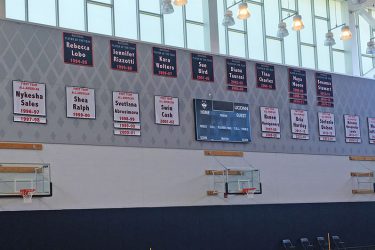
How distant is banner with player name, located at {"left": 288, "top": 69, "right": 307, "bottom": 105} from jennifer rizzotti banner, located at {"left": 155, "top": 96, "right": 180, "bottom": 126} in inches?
166

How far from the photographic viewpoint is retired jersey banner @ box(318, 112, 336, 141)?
Answer: 747 inches

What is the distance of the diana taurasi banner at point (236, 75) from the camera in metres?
17.3

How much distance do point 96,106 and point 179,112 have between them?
2398mm

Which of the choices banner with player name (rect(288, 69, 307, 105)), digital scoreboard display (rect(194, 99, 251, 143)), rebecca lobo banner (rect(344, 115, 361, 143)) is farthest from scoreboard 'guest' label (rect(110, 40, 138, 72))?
rebecca lobo banner (rect(344, 115, 361, 143))

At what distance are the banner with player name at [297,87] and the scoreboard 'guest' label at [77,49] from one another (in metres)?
6.62

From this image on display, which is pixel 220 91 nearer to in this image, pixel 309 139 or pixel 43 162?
pixel 309 139

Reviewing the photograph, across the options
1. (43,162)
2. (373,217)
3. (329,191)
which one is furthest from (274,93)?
(43,162)

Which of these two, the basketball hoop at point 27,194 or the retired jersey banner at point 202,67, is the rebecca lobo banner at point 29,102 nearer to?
the basketball hoop at point 27,194

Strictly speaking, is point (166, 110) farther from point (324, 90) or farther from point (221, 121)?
point (324, 90)

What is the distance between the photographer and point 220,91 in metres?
17.0

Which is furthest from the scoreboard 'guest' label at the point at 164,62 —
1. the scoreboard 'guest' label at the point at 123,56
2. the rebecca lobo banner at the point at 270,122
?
the rebecca lobo banner at the point at 270,122

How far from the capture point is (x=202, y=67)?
16.8 m

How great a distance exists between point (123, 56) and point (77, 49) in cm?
123

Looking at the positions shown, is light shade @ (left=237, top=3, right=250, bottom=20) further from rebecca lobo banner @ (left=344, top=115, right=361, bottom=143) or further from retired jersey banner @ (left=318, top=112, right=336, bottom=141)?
rebecca lobo banner @ (left=344, top=115, right=361, bottom=143)
